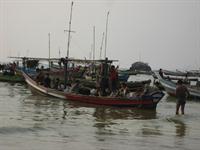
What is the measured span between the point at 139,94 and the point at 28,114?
6.72m

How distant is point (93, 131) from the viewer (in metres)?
14.1

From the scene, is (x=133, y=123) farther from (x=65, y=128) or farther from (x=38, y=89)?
(x=38, y=89)

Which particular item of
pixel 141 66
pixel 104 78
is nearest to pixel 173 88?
pixel 104 78

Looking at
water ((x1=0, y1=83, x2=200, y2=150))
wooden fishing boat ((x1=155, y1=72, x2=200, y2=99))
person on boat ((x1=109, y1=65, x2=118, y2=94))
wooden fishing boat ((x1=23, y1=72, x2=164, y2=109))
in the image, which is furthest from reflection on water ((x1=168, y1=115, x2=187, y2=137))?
wooden fishing boat ((x1=155, y1=72, x2=200, y2=99))

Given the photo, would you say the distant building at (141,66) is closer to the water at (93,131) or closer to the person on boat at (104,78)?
the person on boat at (104,78)

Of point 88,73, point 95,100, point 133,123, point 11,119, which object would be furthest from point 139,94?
point 88,73

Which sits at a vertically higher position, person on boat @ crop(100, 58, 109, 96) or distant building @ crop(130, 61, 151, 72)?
person on boat @ crop(100, 58, 109, 96)

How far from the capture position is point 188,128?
1611 cm

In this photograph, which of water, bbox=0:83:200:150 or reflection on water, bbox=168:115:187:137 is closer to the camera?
water, bbox=0:83:200:150

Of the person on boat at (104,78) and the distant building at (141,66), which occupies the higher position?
the person on boat at (104,78)

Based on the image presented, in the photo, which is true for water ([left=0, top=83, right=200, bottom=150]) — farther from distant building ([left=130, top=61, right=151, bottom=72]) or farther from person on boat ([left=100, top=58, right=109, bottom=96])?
distant building ([left=130, top=61, right=151, bottom=72])

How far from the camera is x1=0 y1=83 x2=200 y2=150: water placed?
1150cm

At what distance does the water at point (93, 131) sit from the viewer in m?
11.5

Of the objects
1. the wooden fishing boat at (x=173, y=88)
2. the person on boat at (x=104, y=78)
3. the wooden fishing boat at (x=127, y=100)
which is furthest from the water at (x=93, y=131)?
the wooden fishing boat at (x=173, y=88)
